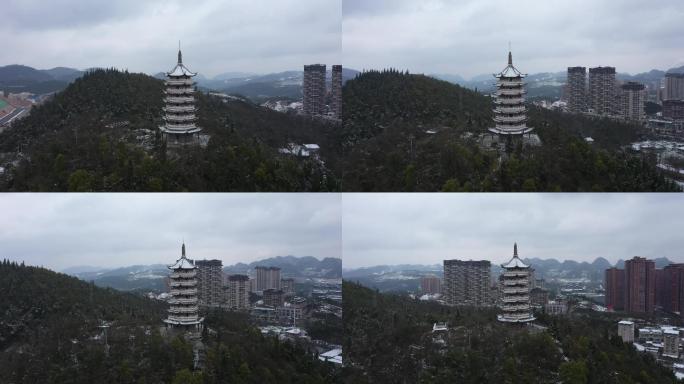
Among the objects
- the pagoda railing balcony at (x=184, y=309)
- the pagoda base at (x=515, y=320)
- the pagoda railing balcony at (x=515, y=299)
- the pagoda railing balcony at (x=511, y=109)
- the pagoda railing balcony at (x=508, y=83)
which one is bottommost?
the pagoda base at (x=515, y=320)

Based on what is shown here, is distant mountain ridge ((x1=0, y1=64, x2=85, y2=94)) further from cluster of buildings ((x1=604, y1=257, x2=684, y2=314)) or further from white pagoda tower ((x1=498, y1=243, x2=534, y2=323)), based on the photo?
cluster of buildings ((x1=604, y1=257, x2=684, y2=314))

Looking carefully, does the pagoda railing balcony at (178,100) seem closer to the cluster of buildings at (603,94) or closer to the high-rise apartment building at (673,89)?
the cluster of buildings at (603,94)

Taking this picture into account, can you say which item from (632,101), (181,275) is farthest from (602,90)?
(181,275)

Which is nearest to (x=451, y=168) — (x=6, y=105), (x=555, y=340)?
(x=555, y=340)

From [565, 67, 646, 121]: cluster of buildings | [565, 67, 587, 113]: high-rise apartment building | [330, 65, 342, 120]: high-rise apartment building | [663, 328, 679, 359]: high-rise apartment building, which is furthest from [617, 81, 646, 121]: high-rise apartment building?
[330, 65, 342, 120]: high-rise apartment building

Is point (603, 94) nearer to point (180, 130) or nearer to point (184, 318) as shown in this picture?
point (180, 130)

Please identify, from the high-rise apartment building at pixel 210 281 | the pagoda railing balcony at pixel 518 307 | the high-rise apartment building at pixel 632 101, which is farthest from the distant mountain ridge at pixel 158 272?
the high-rise apartment building at pixel 632 101

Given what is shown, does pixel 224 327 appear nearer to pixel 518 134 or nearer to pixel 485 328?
pixel 485 328
